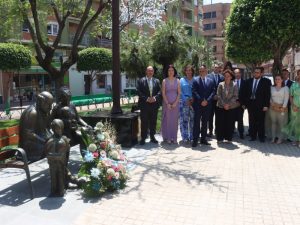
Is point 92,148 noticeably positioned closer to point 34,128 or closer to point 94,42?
point 34,128

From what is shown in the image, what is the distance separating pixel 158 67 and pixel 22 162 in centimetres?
1703

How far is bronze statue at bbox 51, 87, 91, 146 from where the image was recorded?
580 cm

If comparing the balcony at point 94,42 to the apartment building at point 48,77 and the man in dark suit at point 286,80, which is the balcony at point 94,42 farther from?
the man in dark suit at point 286,80

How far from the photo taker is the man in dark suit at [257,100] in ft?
27.7

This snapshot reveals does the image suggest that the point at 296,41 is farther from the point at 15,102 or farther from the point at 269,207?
the point at 15,102

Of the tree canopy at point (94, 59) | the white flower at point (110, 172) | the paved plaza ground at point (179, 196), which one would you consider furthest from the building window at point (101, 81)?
the white flower at point (110, 172)

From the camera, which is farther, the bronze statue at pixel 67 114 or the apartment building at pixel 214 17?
the apartment building at pixel 214 17

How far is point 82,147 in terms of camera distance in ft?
19.6

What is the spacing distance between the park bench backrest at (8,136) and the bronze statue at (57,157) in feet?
3.74

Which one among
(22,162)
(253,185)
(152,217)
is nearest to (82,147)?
(22,162)

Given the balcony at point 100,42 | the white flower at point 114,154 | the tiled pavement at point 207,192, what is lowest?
the tiled pavement at point 207,192

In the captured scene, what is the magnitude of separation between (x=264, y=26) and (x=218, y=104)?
2.39m

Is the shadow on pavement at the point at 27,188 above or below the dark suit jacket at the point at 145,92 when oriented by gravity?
below

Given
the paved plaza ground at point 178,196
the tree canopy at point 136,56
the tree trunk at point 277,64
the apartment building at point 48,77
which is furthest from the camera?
the apartment building at point 48,77
